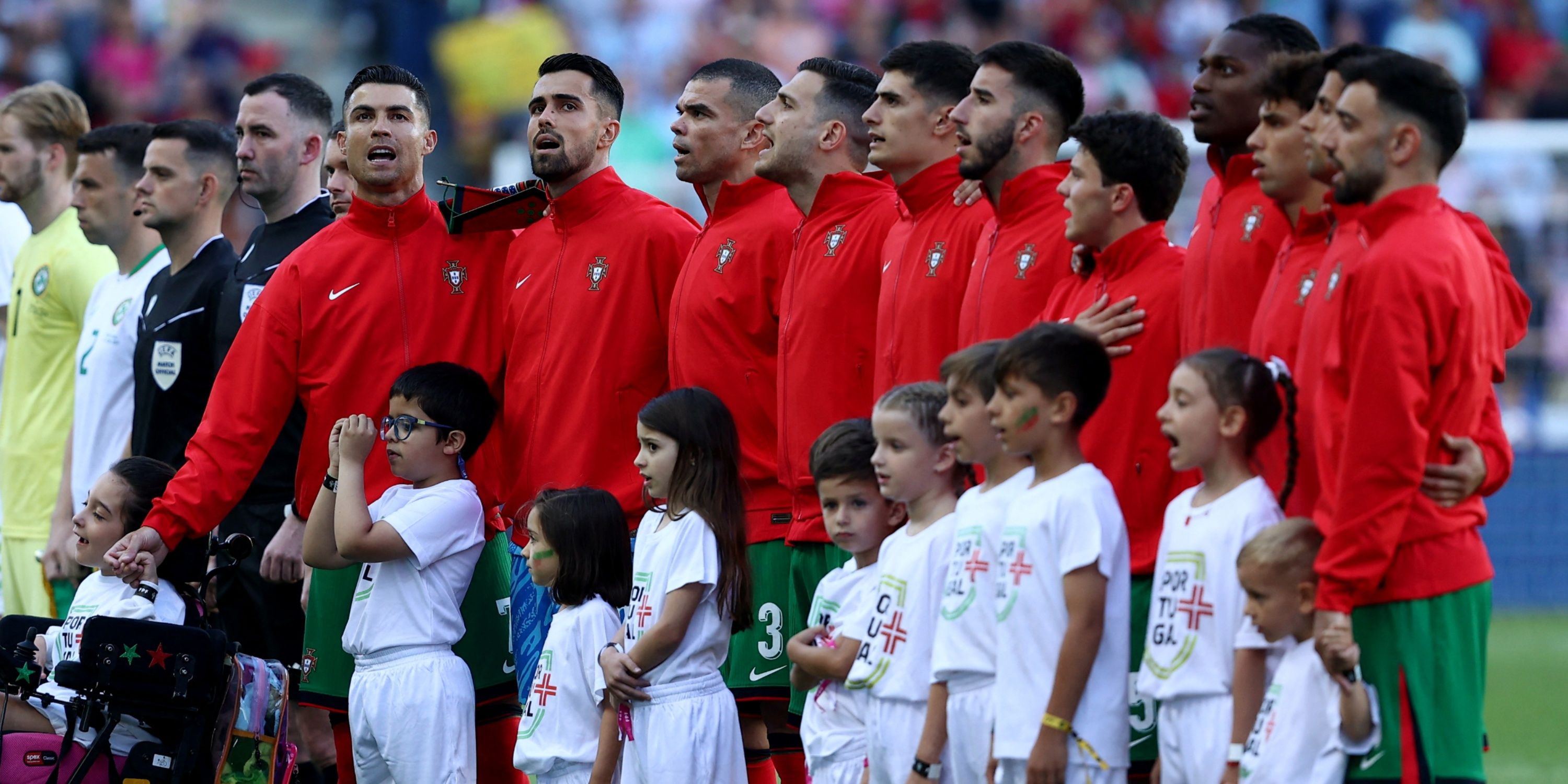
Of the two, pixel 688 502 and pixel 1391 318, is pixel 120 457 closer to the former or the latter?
pixel 688 502

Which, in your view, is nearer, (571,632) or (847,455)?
(847,455)

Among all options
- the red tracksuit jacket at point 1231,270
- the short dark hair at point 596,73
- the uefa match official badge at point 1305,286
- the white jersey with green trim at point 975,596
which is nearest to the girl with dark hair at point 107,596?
the short dark hair at point 596,73

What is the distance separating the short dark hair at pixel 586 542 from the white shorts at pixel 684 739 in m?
0.34

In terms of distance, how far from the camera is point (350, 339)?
657cm

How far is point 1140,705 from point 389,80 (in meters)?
3.43

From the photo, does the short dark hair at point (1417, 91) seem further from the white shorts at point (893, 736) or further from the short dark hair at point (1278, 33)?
the white shorts at point (893, 736)

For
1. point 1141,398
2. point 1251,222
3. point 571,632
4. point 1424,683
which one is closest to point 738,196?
point 571,632

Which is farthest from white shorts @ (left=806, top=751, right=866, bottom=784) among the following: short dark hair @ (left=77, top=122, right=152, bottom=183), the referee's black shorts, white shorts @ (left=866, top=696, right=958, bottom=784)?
short dark hair @ (left=77, top=122, right=152, bottom=183)

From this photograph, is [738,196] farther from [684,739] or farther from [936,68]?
[684,739]

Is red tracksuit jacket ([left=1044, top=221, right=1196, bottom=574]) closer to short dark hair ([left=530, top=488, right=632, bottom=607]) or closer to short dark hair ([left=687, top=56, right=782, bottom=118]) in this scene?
short dark hair ([left=530, top=488, right=632, bottom=607])

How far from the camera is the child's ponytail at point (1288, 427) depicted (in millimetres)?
4492

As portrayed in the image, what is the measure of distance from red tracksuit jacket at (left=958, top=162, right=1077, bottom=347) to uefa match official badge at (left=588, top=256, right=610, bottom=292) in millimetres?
1386

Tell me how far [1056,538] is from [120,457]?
15.6ft

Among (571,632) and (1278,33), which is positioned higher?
(1278,33)
